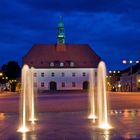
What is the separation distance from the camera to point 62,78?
141 metres

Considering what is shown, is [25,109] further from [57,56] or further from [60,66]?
[57,56]

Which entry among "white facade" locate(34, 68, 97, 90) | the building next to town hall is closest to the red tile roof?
the building next to town hall

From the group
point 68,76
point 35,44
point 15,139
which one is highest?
point 35,44

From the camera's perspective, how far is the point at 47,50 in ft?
468

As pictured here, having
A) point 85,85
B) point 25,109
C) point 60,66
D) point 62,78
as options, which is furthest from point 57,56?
point 25,109

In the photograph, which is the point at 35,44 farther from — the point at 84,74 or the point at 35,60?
the point at 84,74

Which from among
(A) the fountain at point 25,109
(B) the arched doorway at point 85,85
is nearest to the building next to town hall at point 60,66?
(B) the arched doorway at point 85,85

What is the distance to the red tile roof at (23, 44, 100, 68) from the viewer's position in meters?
142

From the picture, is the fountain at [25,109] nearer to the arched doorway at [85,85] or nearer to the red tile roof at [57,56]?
the arched doorway at [85,85]

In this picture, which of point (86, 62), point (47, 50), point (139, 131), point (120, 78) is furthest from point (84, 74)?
point (139, 131)

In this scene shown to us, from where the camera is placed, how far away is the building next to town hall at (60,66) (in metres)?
141

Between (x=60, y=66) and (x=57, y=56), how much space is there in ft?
10.9

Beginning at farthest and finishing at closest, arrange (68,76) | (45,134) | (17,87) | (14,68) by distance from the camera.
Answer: (14,68), (68,76), (17,87), (45,134)

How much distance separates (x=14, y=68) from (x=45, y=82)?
74.3 feet
